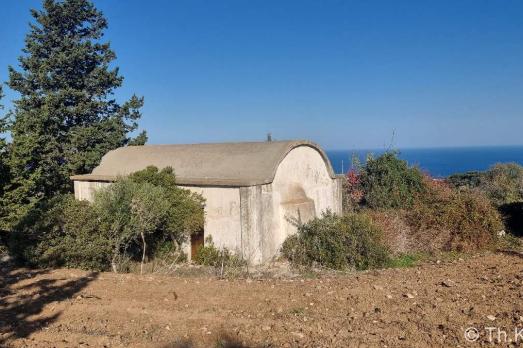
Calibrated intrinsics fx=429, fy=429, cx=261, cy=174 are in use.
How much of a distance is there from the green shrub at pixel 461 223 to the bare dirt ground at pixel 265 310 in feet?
10.9

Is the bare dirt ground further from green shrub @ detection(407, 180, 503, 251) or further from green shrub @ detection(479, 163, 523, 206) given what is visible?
green shrub @ detection(479, 163, 523, 206)

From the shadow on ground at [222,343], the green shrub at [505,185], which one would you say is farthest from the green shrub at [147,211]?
the green shrub at [505,185]

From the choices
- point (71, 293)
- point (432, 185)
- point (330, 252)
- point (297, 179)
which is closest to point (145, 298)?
point (71, 293)

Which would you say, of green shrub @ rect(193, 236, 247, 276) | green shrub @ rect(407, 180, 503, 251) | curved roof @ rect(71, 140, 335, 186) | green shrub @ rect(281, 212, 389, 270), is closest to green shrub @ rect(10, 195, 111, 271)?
green shrub @ rect(193, 236, 247, 276)

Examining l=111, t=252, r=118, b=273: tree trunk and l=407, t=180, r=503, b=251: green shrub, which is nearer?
l=111, t=252, r=118, b=273: tree trunk

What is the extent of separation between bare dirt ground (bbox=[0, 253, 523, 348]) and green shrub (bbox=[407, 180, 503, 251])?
10.9 feet

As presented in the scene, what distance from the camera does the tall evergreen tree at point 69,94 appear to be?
2103 cm

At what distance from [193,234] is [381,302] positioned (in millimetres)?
8224

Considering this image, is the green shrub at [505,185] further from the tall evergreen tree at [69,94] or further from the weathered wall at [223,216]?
the tall evergreen tree at [69,94]

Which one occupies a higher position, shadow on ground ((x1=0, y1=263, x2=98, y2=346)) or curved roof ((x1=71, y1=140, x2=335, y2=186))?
curved roof ((x1=71, y1=140, x2=335, y2=186))

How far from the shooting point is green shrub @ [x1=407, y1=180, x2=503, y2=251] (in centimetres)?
1366

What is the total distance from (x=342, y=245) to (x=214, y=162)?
5802 millimetres

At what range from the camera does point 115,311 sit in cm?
729

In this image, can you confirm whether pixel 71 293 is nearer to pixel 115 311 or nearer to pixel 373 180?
pixel 115 311
